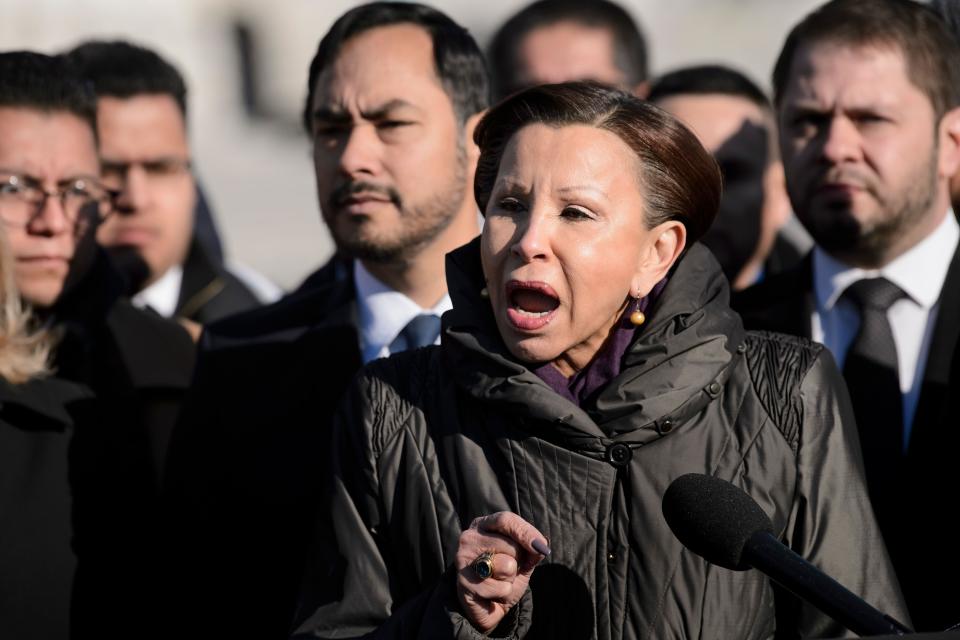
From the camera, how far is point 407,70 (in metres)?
5.00

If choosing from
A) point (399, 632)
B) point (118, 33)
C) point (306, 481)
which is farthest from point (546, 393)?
point (118, 33)

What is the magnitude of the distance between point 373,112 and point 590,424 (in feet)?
5.95

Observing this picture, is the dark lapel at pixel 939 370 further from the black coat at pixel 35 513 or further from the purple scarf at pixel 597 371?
the black coat at pixel 35 513

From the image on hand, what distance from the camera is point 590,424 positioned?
340 centimetres

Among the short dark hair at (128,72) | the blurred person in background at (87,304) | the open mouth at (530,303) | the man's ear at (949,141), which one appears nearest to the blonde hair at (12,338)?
the blurred person in background at (87,304)

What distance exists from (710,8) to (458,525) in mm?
19279

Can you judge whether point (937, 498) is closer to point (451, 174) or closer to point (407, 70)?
point (451, 174)

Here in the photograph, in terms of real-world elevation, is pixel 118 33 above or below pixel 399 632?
above

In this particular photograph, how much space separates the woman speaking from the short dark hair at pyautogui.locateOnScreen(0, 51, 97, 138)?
7.12 ft

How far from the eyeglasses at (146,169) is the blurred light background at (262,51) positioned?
11.6 meters

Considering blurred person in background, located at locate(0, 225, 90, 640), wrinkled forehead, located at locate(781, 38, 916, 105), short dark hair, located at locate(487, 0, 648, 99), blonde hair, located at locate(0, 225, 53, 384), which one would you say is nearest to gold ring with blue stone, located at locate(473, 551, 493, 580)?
blurred person in background, located at locate(0, 225, 90, 640)

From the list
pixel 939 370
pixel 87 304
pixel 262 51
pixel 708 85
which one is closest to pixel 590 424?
pixel 939 370

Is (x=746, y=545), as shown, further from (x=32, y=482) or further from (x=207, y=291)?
(x=207, y=291)

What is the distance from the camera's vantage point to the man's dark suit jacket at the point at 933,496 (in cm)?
406
